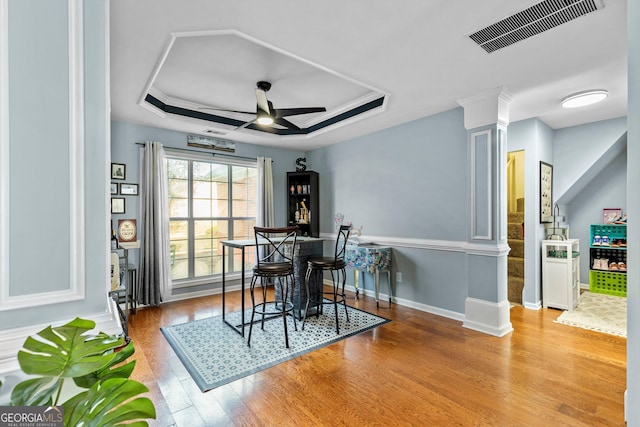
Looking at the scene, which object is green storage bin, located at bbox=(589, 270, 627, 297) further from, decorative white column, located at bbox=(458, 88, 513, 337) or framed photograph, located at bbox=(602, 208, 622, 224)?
decorative white column, located at bbox=(458, 88, 513, 337)

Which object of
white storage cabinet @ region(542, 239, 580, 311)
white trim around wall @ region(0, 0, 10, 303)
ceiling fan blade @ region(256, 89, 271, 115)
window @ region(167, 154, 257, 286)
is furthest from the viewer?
window @ region(167, 154, 257, 286)

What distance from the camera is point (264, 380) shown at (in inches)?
88.8

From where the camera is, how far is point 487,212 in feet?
10.5

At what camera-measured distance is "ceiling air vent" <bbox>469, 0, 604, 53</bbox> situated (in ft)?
5.88

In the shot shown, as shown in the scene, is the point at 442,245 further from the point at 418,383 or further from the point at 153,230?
the point at 153,230

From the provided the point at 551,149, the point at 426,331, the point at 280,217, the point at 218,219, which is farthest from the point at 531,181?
the point at 218,219

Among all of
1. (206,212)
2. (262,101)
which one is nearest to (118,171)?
(206,212)

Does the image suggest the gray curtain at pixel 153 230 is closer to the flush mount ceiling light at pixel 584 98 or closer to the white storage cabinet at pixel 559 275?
the flush mount ceiling light at pixel 584 98

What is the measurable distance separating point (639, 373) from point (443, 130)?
118 inches

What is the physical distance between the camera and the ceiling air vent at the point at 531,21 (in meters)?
1.79

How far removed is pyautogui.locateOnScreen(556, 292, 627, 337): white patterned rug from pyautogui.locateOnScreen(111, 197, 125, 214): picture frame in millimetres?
5472

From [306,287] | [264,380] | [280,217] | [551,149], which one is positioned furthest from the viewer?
[280,217]

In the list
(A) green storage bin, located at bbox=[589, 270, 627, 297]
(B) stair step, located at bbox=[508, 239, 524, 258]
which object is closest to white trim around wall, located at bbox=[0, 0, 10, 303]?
(B) stair step, located at bbox=[508, 239, 524, 258]

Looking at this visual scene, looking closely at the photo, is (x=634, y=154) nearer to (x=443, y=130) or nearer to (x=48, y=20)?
(x=48, y=20)
